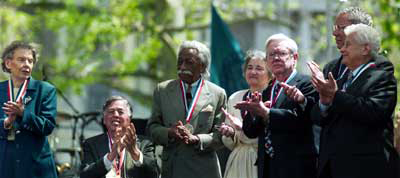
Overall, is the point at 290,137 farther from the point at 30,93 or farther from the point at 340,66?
the point at 30,93

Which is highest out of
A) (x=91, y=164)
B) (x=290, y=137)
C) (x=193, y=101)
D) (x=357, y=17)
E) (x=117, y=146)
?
(x=357, y=17)

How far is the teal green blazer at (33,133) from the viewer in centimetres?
931

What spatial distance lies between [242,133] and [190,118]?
Answer: 484 millimetres

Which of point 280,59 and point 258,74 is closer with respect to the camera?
point 280,59

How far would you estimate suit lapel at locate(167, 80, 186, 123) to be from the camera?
942cm

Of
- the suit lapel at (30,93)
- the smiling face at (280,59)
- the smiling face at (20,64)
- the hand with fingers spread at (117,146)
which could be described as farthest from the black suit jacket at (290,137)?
the smiling face at (20,64)

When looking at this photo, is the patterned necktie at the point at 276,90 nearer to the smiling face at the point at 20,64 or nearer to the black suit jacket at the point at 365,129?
the black suit jacket at the point at 365,129

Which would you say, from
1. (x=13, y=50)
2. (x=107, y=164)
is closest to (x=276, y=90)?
(x=107, y=164)

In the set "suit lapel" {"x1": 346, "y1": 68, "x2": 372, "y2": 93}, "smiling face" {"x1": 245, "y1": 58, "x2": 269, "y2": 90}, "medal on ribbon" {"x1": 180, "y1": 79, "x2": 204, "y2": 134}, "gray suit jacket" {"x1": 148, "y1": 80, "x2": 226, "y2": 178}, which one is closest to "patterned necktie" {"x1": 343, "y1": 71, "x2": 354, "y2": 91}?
"suit lapel" {"x1": 346, "y1": 68, "x2": 372, "y2": 93}

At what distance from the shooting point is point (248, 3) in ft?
78.2

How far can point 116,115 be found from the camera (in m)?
9.48

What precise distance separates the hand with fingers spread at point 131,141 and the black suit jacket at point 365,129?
1.83m

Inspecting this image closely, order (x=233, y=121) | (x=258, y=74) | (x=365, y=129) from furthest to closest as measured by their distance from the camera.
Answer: (x=258, y=74) → (x=233, y=121) → (x=365, y=129)

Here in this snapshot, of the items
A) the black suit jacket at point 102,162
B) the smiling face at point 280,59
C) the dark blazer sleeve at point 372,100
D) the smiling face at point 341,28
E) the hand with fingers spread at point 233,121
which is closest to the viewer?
the dark blazer sleeve at point 372,100
